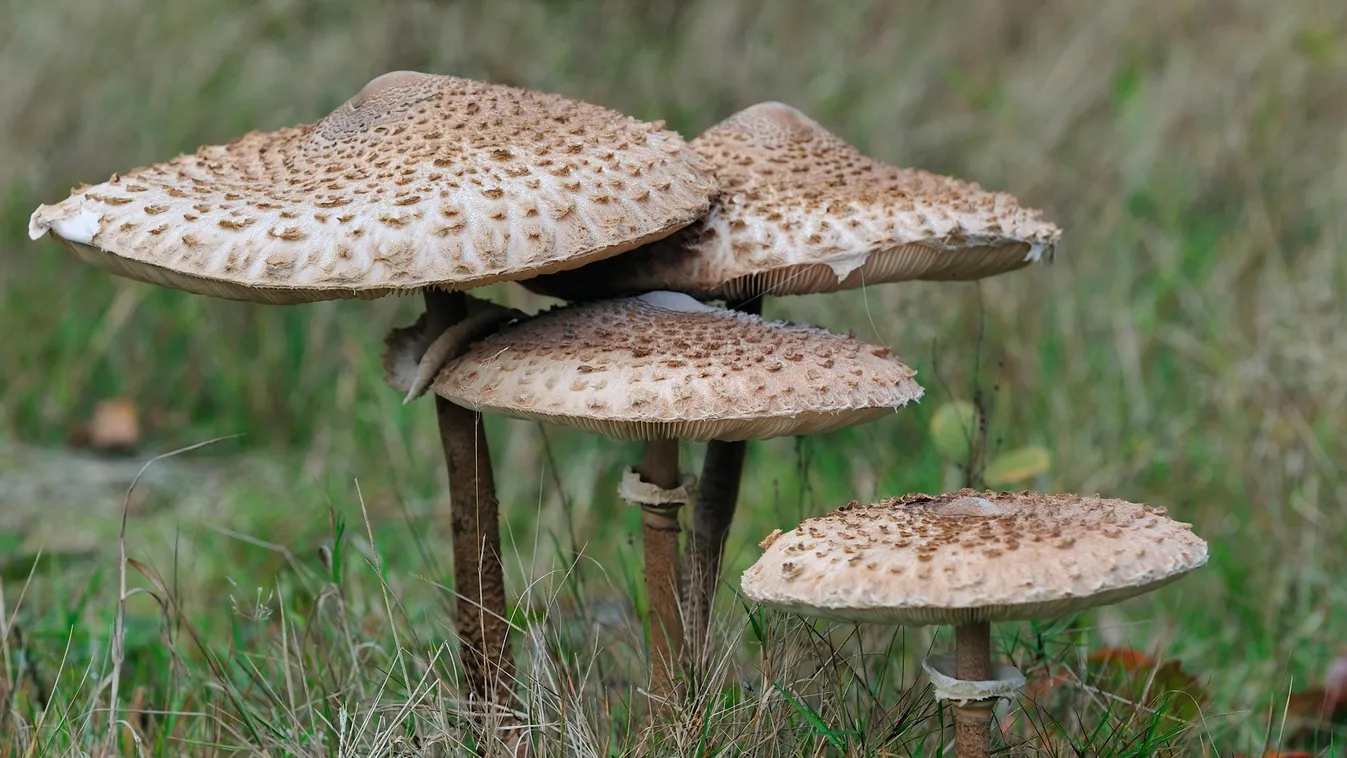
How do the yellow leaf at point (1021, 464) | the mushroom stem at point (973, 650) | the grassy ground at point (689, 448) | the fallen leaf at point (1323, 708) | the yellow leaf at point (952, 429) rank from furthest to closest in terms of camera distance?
the yellow leaf at point (1021, 464) → the yellow leaf at point (952, 429) → the fallen leaf at point (1323, 708) → the grassy ground at point (689, 448) → the mushroom stem at point (973, 650)

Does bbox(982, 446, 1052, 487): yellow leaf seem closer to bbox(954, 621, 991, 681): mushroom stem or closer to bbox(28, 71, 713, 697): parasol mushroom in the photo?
bbox(28, 71, 713, 697): parasol mushroom

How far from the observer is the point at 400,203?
267 cm

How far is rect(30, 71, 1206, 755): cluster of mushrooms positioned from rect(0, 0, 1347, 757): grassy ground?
38 centimetres

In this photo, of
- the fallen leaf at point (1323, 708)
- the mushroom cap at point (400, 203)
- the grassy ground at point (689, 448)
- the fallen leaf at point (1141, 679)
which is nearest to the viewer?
the mushroom cap at point (400, 203)

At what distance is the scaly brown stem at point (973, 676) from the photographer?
2.46m

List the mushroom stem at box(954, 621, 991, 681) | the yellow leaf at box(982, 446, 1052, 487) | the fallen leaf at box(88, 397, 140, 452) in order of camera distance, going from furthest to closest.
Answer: the fallen leaf at box(88, 397, 140, 452) < the yellow leaf at box(982, 446, 1052, 487) < the mushroom stem at box(954, 621, 991, 681)

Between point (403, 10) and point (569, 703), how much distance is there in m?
5.88

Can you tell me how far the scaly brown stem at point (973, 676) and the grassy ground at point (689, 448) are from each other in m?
0.30

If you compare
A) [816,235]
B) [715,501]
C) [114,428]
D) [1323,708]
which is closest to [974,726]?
[816,235]

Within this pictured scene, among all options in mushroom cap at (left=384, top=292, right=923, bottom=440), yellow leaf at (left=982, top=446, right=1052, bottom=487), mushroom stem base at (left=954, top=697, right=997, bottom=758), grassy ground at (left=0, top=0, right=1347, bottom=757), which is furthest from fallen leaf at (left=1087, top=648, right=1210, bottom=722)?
mushroom cap at (left=384, top=292, right=923, bottom=440)

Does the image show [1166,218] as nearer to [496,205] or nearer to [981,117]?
[981,117]

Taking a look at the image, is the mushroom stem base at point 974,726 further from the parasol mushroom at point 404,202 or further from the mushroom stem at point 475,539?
the mushroom stem at point 475,539

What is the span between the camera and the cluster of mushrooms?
89.4 inches

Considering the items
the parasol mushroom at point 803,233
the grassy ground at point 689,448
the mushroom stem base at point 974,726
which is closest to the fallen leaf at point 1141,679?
the grassy ground at point 689,448
